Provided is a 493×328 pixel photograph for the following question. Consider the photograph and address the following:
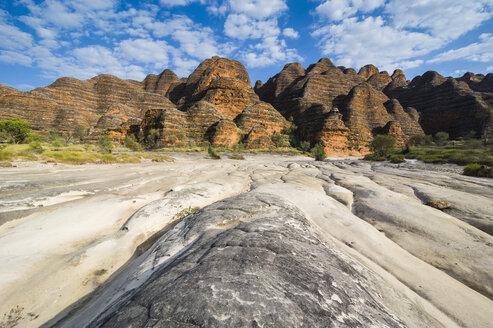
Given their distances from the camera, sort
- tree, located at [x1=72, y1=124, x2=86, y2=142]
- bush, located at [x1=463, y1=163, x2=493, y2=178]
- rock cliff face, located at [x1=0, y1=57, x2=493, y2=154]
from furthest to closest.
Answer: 1. tree, located at [x1=72, y1=124, x2=86, y2=142]
2. rock cliff face, located at [x1=0, y1=57, x2=493, y2=154]
3. bush, located at [x1=463, y1=163, x2=493, y2=178]

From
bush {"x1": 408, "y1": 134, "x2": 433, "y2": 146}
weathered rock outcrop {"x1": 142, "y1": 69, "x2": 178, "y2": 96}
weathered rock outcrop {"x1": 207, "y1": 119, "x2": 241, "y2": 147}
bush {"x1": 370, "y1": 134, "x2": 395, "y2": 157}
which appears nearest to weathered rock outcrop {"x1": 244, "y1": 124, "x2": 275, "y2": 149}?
weathered rock outcrop {"x1": 207, "y1": 119, "x2": 241, "y2": 147}

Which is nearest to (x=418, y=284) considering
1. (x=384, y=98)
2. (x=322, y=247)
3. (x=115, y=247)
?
(x=322, y=247)

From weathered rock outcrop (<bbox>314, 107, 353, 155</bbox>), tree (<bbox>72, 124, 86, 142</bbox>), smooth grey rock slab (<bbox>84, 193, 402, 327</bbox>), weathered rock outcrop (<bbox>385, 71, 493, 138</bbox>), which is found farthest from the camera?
weathered rock outcrop (<bbox>385, 71, 493, 138</bbox>)

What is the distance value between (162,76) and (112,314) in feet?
304

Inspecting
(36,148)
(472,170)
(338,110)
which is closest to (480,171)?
(472,170)

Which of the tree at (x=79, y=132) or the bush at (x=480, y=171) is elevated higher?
the tree at (x=79, y=132)

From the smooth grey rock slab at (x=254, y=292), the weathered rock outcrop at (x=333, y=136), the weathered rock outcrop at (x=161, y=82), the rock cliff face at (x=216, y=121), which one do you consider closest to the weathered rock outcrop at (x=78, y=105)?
the rock cliff face at (x=216, y=121)

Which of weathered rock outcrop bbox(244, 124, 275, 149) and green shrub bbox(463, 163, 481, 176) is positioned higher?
weathered rock outcrop bbox(244, 124, 275, 149)

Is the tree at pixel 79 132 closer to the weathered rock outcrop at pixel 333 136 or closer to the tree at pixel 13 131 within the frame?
the tree at pixel 13 131

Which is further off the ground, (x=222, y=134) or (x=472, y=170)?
(x=222, y=134)

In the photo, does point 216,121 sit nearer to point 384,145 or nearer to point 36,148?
point 36,148

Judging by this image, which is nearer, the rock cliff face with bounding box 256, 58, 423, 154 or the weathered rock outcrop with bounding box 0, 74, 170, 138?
the rock cliff face with bounding box 256, 58, 423, 154

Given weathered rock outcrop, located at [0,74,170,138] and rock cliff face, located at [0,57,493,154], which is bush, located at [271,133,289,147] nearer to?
rock cliff face, located at [0,57,493,154]

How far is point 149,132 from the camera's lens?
31.8m
